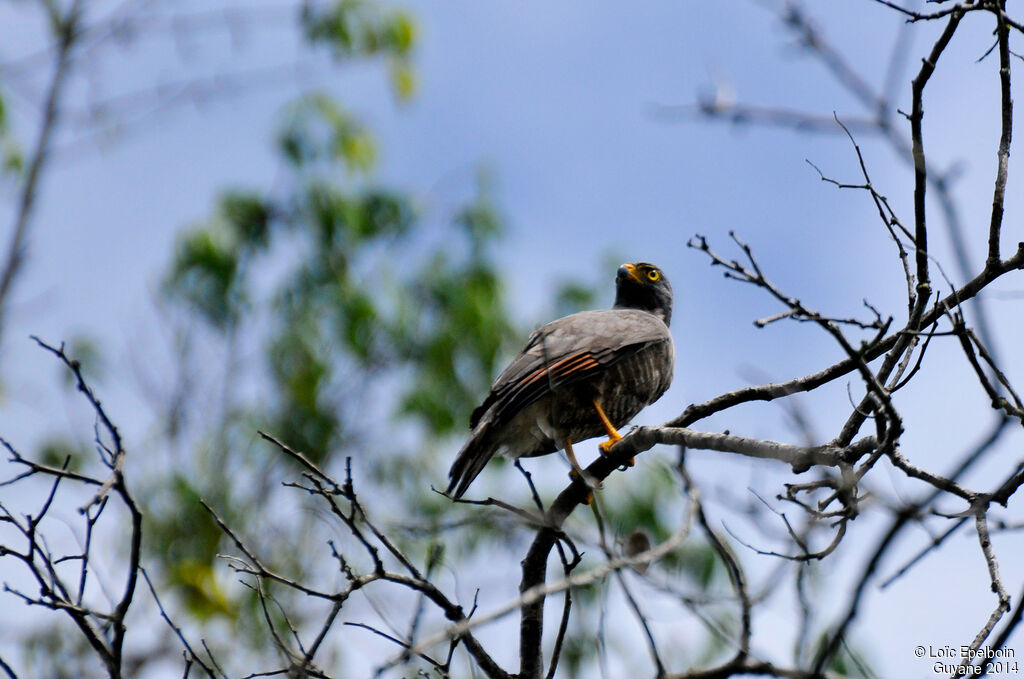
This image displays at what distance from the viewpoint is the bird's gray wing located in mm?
4906

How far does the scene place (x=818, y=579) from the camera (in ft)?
8.68

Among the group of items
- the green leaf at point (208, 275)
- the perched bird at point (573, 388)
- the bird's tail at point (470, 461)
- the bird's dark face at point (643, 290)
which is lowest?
the bird's tail at point (470, 461)

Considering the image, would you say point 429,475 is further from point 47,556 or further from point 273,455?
point 47,556

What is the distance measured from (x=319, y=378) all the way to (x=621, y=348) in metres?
6.05

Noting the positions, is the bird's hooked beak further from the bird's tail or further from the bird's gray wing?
the bird's tail

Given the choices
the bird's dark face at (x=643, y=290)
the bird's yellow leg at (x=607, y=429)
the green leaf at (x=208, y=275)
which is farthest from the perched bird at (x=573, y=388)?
the green leaf at (x=208, y=275)

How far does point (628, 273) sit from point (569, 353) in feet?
6.16

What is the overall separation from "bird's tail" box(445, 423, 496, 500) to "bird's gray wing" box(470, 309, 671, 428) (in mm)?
128

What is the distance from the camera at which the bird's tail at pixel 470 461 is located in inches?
187

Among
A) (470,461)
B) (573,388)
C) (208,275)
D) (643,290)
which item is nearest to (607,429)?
(573,388)

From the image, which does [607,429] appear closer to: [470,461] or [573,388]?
[573,388]

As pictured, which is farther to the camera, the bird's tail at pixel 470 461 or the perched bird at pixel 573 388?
the perched bird at pixel 573 388

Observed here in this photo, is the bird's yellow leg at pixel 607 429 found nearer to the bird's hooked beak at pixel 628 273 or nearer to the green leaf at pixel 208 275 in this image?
the bird's hooked beak at pixel 628 273

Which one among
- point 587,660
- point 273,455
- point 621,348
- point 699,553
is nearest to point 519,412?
point 621,348
